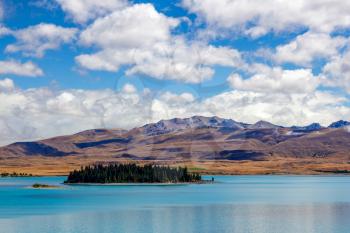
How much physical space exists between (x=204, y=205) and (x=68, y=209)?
30.2 m

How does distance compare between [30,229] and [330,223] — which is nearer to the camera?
[30,229]

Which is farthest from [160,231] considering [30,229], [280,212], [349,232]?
[280,212]

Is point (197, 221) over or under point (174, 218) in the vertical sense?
under

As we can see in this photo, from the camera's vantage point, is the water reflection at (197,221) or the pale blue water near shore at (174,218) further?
the pale blue water near shore at (174,218)

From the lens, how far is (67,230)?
79500 millimetres

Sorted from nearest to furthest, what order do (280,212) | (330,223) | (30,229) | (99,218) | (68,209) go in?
(30,229)
(330,223)
(99,218)
(280,212)
(68,209)

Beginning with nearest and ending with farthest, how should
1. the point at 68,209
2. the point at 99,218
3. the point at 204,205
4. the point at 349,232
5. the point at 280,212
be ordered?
1. the point at 349,232
2. the point at 99,218
3. the point at 280,212
4. the point at 68,209
5. the point at 204,205

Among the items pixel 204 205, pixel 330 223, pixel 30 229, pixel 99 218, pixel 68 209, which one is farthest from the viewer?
pixel 204 205

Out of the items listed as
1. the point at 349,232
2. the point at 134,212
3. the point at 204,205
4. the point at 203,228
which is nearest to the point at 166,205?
the point at 204,205

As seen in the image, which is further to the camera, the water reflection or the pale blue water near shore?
the pale blue water near shore

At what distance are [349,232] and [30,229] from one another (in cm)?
4585

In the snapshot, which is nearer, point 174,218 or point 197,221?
point 197,221

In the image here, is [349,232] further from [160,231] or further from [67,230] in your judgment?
[67,230]

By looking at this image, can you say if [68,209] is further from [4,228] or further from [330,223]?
[330,223]
